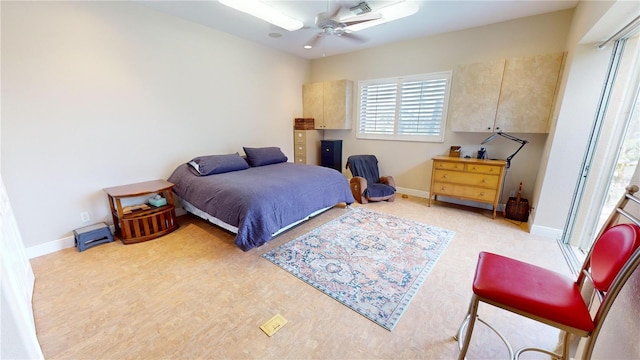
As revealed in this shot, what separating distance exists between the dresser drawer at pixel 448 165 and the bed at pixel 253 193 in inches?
57.6

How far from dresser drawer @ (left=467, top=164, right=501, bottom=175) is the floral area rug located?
1069 mm

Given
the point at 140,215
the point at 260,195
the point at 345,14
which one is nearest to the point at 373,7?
the point at 345,14

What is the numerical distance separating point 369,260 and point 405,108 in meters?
3.02

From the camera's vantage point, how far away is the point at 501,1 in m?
2.73

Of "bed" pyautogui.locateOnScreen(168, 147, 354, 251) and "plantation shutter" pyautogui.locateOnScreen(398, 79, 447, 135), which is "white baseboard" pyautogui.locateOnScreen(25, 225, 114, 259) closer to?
"bed" pyautogui.locateOnScreen(168, 147, 354, 251)

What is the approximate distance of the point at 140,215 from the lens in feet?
9.00

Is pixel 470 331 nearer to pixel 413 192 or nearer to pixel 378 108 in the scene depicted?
pixel 413 192

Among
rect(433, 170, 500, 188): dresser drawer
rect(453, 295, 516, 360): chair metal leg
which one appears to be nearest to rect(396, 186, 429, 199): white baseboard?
rect(433, 170, 500, 188): dresser drawer

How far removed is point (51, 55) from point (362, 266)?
3713 mm

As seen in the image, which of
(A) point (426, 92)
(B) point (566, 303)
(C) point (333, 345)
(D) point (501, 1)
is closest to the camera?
(B) point (566, 303)

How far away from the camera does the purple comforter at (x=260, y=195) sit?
8.00ft

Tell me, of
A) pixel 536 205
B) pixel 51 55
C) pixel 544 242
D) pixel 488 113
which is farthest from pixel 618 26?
pixel 51 55

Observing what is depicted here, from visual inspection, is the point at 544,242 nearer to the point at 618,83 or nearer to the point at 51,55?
the point at 618,83

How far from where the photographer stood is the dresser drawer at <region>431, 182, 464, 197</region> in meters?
3.63
